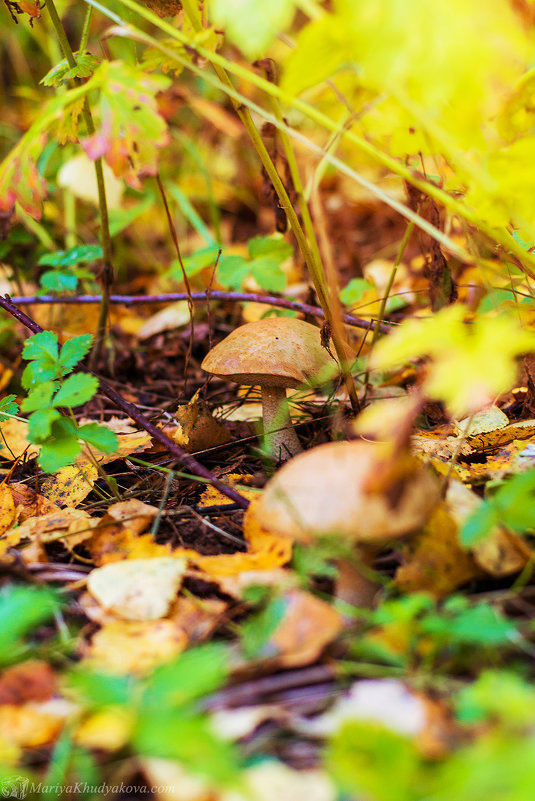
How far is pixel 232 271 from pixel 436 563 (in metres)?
1.52

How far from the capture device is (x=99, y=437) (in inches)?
59.9

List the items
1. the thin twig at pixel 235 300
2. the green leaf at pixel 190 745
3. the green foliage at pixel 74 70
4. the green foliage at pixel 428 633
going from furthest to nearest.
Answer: the thin twig at pixel 235 300 < the green foliage at pixel 74 70 < the green foliage at pixel 428 633 < the green leaf at pixel 190 745

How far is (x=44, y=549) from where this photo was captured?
146cm

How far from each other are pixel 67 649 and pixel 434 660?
67cm

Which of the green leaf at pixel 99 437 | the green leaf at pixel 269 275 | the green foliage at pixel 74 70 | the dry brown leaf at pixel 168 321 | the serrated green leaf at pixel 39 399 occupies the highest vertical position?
Result: the green foliage at pixel 74 70

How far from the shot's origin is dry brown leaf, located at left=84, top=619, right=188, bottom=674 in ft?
3.53

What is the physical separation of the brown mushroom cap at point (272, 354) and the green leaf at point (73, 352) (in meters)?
0.34

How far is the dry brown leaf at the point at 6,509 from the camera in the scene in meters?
1.65

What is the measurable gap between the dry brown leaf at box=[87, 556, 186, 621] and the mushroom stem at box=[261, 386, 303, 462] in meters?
0.68

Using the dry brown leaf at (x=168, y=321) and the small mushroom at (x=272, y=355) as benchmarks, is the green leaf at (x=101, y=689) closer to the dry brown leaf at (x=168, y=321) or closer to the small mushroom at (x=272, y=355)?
the small mushroom at (x=272, y=355)

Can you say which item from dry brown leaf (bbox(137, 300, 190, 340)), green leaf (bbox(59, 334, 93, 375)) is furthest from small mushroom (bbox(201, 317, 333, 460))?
dry brown leaf (bbox(137, 300, 190, 340))

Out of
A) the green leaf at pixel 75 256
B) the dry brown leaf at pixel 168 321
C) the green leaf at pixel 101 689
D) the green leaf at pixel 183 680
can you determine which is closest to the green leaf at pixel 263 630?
the green leaf at pixel 183 680

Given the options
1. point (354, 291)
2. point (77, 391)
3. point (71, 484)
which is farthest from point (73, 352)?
point (354, 291)

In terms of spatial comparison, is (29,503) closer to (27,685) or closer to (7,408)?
(7,408)
